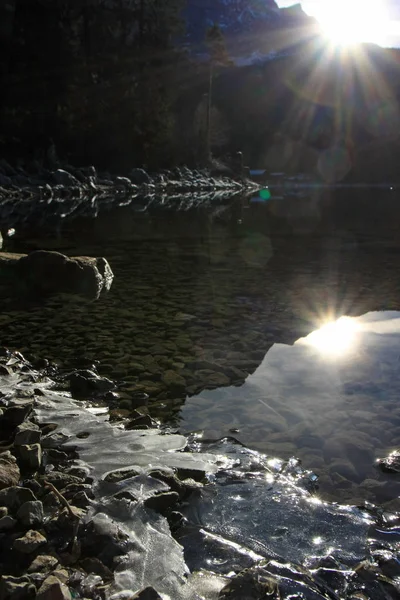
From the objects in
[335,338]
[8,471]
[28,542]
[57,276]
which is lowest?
[28,542]

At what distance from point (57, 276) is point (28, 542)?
6746 mm

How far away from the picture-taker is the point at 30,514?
106 inches

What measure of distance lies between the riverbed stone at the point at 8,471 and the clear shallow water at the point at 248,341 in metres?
1.51

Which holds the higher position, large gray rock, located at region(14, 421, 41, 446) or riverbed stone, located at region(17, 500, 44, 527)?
large gray rock, located at region(14, 421, 41, 446)

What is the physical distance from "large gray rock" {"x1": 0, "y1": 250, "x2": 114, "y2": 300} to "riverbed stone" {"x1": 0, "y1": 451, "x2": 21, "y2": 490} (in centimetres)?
538

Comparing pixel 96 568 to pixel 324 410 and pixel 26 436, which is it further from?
pixel 324 410

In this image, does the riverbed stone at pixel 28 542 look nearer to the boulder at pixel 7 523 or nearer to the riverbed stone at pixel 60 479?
the boulder at pixel 7 523

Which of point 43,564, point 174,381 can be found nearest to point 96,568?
point 43,564

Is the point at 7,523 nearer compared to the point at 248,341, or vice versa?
the point at 7,523

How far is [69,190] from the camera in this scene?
31.7 m

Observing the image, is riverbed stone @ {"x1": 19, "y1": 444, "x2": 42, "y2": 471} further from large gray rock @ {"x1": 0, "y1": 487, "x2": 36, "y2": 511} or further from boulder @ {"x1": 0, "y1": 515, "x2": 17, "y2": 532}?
boulder @ {"x1": 0, "y1": 515, "x2": 17, "y2": 532}

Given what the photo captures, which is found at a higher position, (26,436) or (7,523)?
(26,436)

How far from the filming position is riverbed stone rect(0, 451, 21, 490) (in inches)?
116

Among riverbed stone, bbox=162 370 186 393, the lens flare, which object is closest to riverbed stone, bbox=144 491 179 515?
riverbed stone, bbox=162 370 186 393
